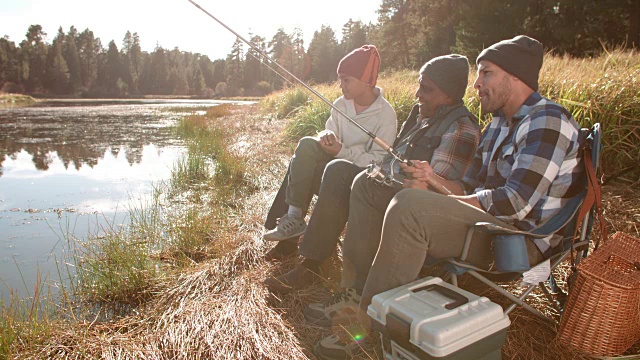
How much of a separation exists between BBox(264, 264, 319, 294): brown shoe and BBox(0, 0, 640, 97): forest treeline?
10824 millimetres

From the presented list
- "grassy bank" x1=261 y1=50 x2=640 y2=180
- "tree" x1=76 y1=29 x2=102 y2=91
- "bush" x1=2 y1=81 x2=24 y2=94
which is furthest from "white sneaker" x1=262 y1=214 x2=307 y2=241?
"tree" x1=76 y1=29 x2=102 y2=91

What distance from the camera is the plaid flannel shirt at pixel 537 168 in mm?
1668

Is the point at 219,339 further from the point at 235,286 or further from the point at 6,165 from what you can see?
the point at 6,165

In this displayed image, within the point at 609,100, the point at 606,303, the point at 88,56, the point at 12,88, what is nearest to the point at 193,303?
the point at 606,303

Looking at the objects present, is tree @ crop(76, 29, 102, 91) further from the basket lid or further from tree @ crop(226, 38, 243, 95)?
the basket lid

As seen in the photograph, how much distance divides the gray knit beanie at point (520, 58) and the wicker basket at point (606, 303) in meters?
0.71

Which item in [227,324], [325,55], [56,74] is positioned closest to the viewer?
[227,324]

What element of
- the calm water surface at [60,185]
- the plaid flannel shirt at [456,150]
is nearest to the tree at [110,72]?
the calm water surface at [60,185]

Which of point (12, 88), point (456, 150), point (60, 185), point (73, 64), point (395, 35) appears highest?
point (395, 35)

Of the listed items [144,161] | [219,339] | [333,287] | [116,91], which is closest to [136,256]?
[219,339]

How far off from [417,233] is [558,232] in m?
0.59

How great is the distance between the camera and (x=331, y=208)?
7.66 ft

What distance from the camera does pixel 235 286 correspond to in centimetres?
261

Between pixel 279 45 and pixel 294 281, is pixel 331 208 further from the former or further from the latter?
pixel 279 45
